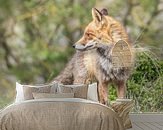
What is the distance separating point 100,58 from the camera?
17.7 ft

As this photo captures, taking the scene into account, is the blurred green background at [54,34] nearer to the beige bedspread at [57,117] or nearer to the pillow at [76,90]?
the pillow at [76,90]

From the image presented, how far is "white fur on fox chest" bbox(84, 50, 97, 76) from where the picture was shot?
5.39 m

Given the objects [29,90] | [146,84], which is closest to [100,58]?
[146,84]

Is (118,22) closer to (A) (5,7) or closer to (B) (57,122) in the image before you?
(A) (5,7)

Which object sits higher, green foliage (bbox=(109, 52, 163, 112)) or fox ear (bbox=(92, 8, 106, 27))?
fox ear (bbox=(92, 8, 106, 27))

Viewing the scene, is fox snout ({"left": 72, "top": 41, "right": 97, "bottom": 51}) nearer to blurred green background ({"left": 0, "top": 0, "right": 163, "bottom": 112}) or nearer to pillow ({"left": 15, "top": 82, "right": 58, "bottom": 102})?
blurred green background ({"left": 0, "top": 0, "right": 163, "bottom": 112})

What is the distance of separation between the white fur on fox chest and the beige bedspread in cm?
155

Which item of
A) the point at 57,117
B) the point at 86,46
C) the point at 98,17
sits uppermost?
the point at 98,17

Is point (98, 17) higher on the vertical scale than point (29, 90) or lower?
higher

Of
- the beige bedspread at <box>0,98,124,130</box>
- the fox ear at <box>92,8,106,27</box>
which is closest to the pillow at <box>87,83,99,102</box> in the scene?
the beige bedspread at <box>0,98,124,130</box>

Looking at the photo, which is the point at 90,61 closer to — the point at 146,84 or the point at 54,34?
the point at 54,34

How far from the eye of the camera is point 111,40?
5.33 metres

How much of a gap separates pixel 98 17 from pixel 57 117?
202cm

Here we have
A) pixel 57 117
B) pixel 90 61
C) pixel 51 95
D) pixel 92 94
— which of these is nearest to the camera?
pixel 57 117
